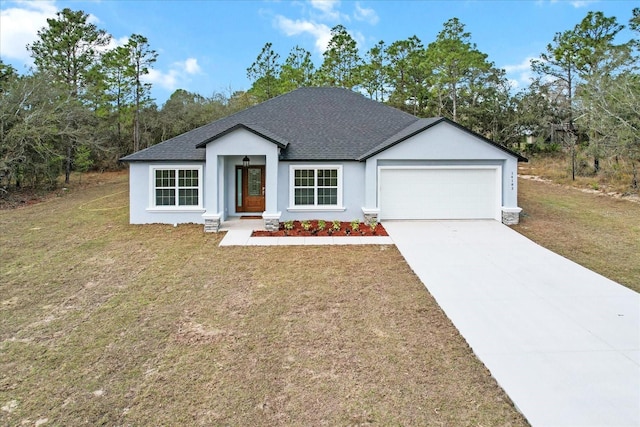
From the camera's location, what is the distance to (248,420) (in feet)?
13.5

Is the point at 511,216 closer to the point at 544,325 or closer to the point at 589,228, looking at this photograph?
the point at 589,228

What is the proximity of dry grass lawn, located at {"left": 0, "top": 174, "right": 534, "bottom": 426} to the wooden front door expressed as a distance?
594 centimetres

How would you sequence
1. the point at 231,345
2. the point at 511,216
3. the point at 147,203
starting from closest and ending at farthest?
the point at 231,345 → the point at 511,216 → the point at 147,203

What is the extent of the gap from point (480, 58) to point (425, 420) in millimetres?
38092

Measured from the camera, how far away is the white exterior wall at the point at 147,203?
14961 mm

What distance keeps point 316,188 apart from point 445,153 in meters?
5.02

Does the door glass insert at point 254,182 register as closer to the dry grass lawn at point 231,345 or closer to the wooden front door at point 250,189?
the wooden front door at point 250,189

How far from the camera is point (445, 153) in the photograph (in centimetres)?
1497

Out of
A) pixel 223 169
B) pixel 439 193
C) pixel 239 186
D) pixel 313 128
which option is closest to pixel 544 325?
pixel 439 193

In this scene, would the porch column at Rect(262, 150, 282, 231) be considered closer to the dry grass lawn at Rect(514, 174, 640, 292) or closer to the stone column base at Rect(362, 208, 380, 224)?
the stone column base at Rect(362, 208, 380, 224)

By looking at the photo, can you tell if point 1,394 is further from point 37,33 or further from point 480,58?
point 480,58

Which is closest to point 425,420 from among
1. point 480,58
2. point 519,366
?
point 519,366

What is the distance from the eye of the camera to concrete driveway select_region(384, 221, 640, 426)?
4.39m

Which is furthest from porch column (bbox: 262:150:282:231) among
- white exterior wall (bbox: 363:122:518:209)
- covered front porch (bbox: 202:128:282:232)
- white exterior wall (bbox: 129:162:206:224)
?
white exterior wall (bbox: 363:122:518:209)
